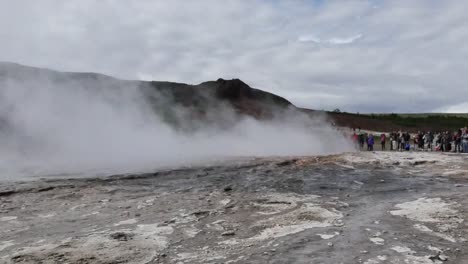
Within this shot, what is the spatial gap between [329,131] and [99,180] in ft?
52.8

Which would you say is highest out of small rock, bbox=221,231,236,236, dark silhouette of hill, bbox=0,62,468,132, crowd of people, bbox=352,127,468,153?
dark silhouette of hill, bbox=0,62,468,132

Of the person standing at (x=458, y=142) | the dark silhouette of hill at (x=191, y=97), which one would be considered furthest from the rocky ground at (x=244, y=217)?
the dark silhouette of hill at (x=191, y=97)

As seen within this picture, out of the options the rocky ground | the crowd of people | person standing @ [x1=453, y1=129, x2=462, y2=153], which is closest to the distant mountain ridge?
the crowd of people

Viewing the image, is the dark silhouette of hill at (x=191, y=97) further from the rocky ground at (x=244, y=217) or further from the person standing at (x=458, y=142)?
the person standing at (x=458, y=142)

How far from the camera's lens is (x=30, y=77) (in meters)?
19.2

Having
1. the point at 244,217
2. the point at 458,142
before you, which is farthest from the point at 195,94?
the point at 244,217

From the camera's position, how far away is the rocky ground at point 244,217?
5102mm

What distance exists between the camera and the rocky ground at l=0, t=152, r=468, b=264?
5.10 m

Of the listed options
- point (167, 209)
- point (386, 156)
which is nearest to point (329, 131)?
point (386, 156)

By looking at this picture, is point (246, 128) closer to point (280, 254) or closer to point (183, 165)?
point (183, 165)

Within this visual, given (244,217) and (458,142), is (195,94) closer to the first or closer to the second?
(458,142)

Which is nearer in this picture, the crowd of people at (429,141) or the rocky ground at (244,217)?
the rocky ground at (244,217)

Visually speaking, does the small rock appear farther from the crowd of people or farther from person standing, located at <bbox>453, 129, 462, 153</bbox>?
person standing, located at <bbox>453, 129, 462, 153</bbox>

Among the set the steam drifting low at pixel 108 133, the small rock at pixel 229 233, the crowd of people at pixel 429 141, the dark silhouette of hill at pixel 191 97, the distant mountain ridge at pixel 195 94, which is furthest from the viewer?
the distant mountain ridge at pixel 195 94
